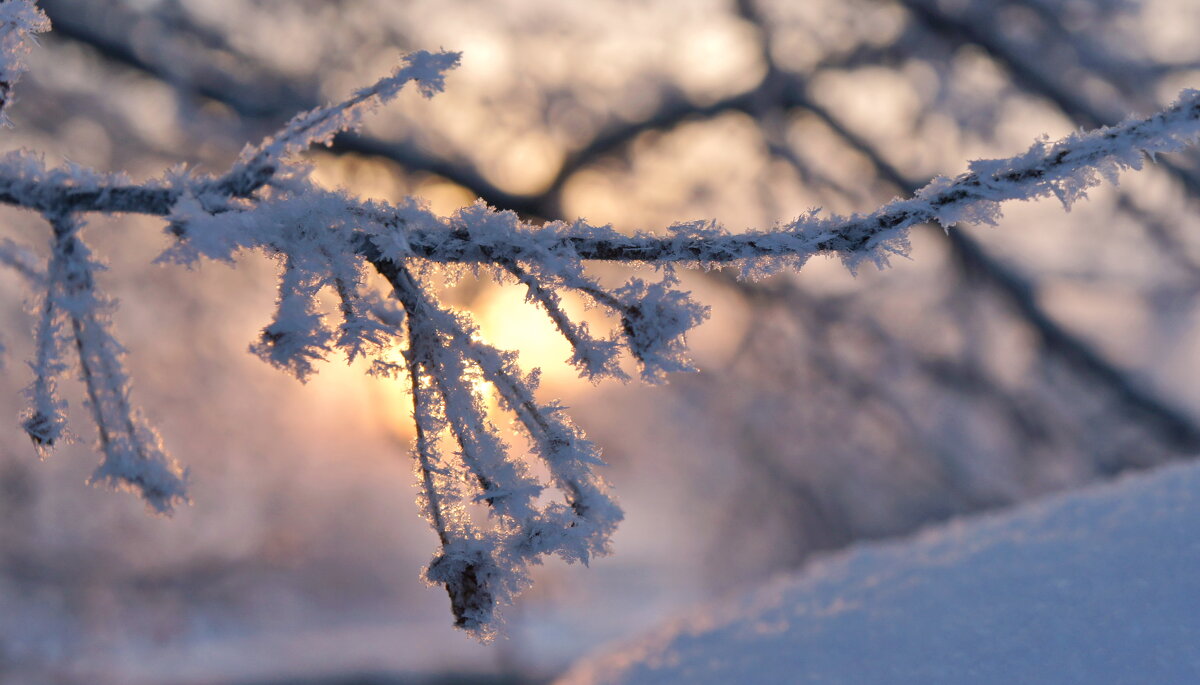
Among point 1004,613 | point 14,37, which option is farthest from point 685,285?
point 14,37

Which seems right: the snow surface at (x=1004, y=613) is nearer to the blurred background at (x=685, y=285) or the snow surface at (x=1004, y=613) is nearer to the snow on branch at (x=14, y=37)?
the snow on branch at (x=14, y=37)

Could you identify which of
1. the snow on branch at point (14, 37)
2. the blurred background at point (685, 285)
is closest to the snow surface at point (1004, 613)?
the snow on branch at point (14, 37)

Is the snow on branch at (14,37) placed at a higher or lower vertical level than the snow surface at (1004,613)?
higher

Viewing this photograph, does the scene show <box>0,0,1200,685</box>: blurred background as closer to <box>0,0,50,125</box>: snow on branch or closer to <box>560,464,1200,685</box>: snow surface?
<box>560,464,1200,685</box>: snow surface

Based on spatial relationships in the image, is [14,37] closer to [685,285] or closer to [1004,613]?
[1004,613]

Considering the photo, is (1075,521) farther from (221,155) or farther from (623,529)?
(221,155)

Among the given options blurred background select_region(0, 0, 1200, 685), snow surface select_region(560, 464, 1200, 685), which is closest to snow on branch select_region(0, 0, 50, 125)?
snow surface select_region(560, 464, 1200, 685)
